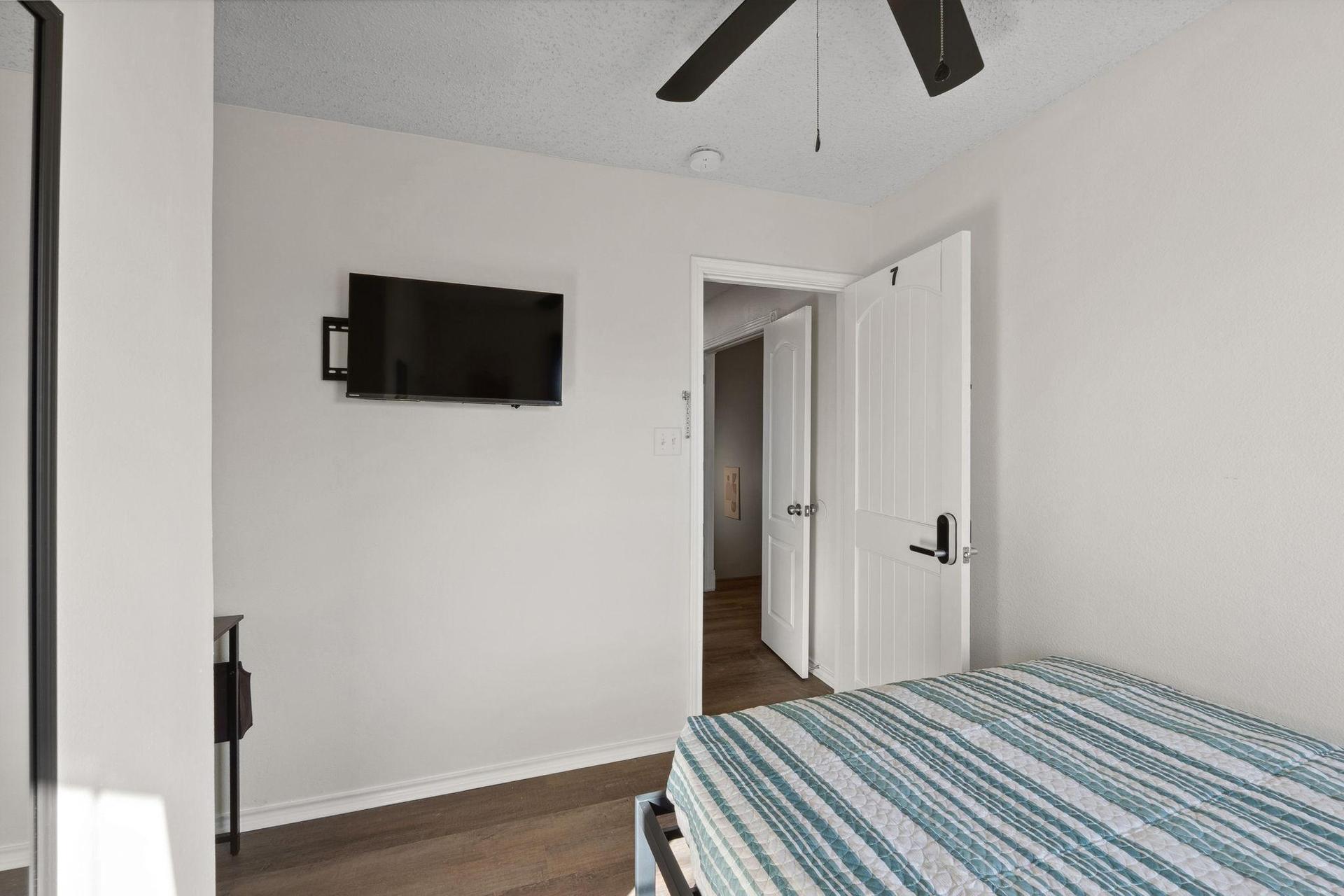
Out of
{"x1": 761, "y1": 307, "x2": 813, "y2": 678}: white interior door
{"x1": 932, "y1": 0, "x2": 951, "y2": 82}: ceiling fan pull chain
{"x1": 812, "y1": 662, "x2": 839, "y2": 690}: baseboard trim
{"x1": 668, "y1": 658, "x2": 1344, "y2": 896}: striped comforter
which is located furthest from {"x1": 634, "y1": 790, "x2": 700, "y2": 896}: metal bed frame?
{"x1": 761, "y1": 307, "x2": 813, "y2": 678}: white interior door

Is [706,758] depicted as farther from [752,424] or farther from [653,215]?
[752,424]

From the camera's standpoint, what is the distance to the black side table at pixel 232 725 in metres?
1.88

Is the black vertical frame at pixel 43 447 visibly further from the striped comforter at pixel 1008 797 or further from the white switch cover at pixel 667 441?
the white switch cover at pixel 667 441

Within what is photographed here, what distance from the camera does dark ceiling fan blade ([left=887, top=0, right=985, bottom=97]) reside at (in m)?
1.27

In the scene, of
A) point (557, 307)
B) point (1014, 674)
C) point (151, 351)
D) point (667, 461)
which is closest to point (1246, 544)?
point (1014, 674)

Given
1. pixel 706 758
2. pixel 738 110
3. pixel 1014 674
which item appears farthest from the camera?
pixel 738 110

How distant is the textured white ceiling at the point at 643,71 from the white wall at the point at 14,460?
1.08m

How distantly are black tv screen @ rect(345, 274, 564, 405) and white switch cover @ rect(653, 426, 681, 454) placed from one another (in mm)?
478

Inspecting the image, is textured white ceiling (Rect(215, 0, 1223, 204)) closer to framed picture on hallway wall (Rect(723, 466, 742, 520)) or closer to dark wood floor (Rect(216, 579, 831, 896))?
dark wood floor (Rect(216, 579, 831, 896))

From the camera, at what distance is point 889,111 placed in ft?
6.84

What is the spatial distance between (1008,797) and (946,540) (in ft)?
3.73

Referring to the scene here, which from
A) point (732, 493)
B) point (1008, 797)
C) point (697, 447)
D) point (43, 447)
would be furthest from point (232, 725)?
point (732, 493)

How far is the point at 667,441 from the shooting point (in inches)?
103

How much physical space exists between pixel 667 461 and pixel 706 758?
1.46m
